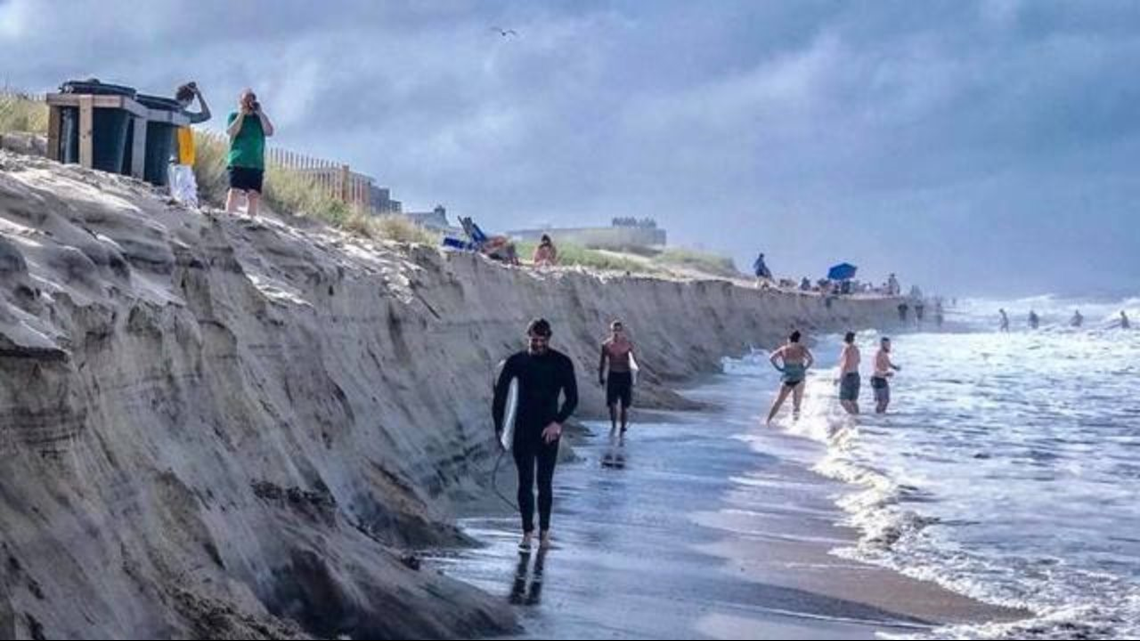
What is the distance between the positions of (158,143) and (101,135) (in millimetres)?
1458

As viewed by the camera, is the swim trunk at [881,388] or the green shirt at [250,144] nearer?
the green shirt at [250,144]

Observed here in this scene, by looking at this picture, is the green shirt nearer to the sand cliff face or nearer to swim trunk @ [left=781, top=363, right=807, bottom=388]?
the sand cliff face

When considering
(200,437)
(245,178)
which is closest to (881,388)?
(245,178)

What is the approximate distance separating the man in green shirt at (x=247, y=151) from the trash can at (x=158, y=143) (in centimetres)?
111

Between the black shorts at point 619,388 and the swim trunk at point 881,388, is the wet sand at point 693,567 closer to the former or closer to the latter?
the black shorts at point 619,388

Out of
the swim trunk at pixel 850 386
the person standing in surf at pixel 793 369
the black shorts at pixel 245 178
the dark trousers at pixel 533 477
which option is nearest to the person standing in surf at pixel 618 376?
the person standing in surf at pixel 793 369

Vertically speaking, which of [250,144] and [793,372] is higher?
[250,144]

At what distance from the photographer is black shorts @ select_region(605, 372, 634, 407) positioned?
2253cm

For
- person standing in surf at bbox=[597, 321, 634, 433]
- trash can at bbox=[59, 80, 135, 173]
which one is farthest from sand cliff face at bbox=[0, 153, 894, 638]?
person standing in surf at bbox=[597, 321, 634, 433]

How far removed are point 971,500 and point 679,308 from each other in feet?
111

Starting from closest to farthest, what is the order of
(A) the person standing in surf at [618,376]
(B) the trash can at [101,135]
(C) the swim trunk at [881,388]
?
(B) the trash can at [101,135], (A) the person standing in surf at [618,376], (C) the swim trunk at [881,388]

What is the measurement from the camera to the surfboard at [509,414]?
12.6 metres

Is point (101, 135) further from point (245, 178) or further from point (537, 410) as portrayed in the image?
point (537, 410)

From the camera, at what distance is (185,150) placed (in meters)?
19.5
